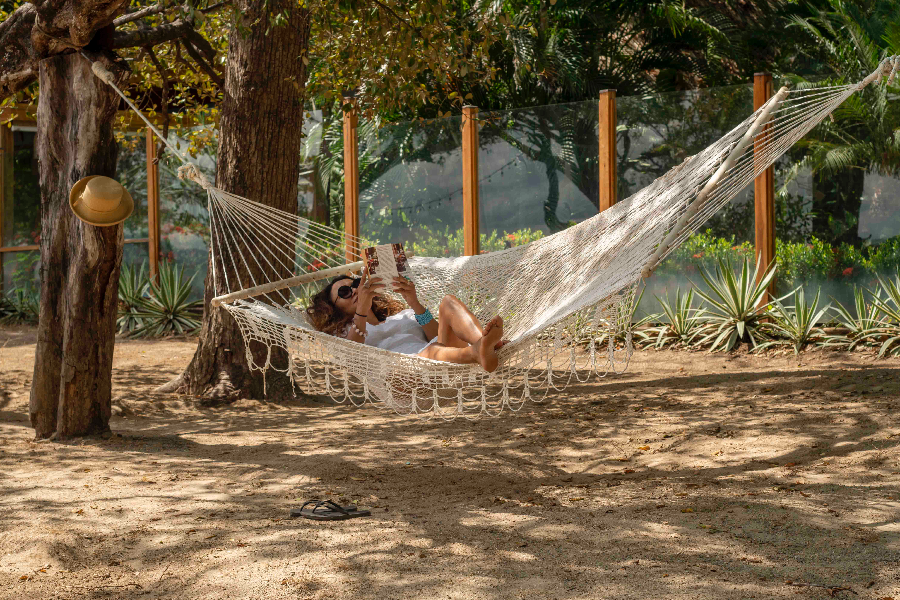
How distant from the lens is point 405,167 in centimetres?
625

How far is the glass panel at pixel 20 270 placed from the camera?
26.7 feet

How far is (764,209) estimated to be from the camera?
507cm

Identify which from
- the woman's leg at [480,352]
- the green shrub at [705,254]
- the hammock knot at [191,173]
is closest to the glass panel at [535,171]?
the green shrub at [705,254]

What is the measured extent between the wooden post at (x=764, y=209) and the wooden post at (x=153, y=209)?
4995 mm

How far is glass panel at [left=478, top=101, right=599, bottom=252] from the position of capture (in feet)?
18.4

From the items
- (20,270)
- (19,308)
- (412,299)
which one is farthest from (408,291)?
(20,270)

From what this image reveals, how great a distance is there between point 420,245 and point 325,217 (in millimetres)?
1121

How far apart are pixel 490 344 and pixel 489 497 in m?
0.46

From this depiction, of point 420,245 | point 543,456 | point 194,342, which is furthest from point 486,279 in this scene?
point 194,342

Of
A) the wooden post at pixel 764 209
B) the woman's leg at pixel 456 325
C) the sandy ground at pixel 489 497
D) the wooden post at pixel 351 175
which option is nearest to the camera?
the sandy ground at pixel 489 497

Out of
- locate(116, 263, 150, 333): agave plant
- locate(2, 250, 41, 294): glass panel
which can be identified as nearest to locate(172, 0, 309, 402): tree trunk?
locate(116, 263, 150, 333): agave plant

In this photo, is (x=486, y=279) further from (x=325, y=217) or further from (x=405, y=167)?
(x=325, y=217)

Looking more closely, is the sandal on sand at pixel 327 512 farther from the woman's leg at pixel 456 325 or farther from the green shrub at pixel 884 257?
the green shrub at pixel 884 257

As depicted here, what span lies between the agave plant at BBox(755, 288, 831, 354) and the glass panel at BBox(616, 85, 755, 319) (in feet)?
1.37
